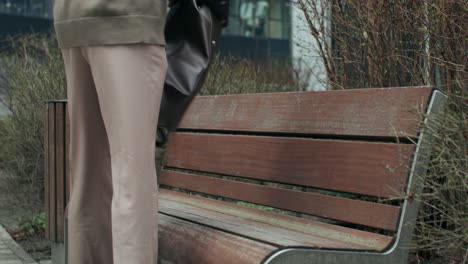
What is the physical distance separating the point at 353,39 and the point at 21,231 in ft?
9.29

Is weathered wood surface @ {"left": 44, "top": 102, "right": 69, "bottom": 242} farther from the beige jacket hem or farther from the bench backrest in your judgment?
the beige jacket hem

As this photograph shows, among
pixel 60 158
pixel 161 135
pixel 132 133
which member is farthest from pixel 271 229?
pixel 60 158

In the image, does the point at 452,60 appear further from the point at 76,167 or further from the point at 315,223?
the point at 76,167

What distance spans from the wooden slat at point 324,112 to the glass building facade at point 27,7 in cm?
1605

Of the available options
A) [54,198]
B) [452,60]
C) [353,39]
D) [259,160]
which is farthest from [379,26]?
[54,198]

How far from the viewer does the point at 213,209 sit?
3377mm

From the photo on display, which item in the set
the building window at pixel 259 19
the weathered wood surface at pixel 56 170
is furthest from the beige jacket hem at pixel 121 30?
the building window at pixel 259 19

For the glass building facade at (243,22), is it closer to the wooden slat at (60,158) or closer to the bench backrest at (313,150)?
the wooden slat at (60,158)

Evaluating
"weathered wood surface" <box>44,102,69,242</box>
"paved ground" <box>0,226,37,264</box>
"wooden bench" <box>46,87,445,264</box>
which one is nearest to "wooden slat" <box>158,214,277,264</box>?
"wooden bench" <box>46,87,445,264</box>

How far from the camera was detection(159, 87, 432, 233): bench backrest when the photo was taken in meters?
2.55

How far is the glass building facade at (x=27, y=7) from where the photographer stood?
1898cm

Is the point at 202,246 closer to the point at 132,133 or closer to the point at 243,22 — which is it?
the point at 132,133

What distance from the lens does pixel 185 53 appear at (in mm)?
2688

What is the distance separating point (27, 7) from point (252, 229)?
17.5 meters
